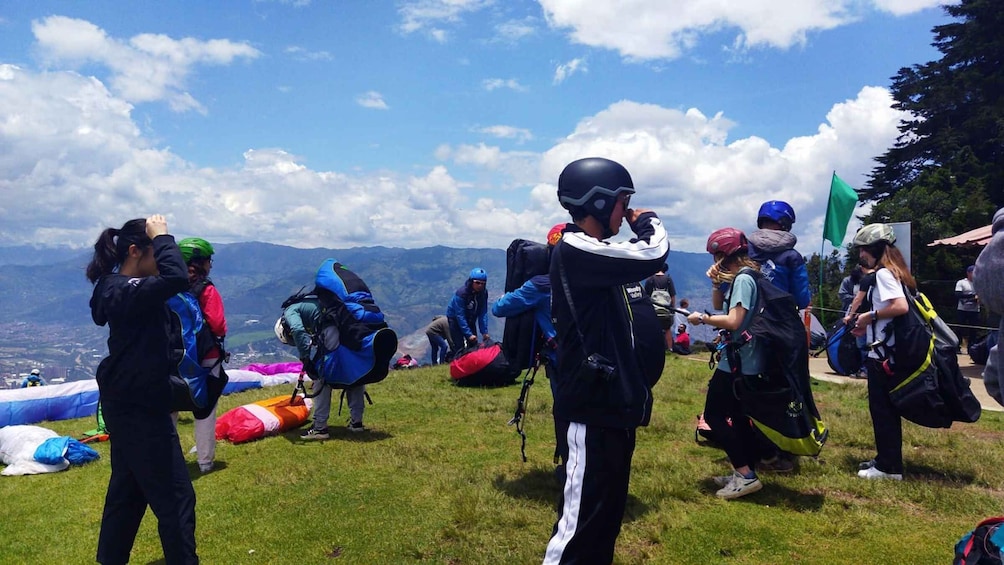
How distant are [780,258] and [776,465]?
7.12ft

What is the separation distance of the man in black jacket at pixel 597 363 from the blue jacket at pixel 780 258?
130 inches

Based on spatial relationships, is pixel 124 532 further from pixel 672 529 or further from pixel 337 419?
pixel 337 419

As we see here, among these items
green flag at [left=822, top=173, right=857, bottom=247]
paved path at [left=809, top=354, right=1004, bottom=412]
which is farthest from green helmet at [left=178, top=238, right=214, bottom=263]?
green flag at [left=822, top=173, right=857, bottom=247]

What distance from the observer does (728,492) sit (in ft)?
18.9

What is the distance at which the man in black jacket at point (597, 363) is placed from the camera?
132 inches

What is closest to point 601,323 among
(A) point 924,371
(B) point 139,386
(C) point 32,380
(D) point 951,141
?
(B) point 139,386

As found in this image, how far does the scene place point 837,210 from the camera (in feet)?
50.5

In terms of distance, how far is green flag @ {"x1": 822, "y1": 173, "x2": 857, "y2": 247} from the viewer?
15.3m

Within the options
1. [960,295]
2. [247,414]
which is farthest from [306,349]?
[960,295]

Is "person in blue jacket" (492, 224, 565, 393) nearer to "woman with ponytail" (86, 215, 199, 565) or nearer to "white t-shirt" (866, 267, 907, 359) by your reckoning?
"woman with ponytail" (86, 215, 199, 565)

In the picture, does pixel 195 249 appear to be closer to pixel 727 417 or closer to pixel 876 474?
pixel 727 417

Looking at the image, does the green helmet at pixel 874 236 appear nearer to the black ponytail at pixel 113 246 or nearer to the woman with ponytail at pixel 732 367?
the woman with ponytail at pixel 732 367

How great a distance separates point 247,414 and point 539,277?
217 inches

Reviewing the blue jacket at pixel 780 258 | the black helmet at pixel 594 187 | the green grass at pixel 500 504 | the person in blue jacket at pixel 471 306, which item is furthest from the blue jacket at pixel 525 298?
the person in blue jacket at pixel 471 306
